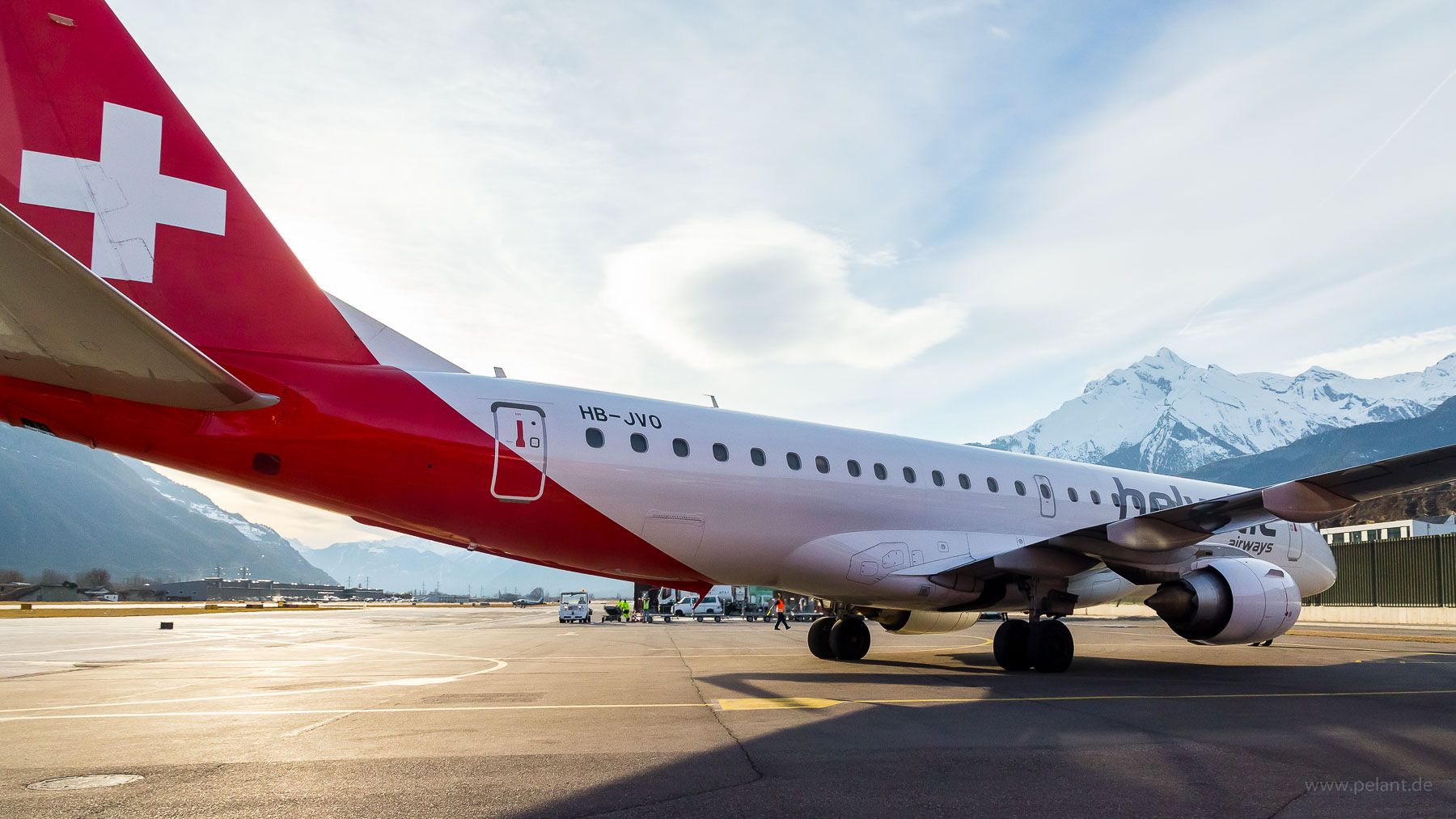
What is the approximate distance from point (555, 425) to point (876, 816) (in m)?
7.74

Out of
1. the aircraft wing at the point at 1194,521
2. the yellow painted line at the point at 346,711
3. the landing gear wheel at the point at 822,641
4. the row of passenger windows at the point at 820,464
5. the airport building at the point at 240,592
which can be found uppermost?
the row of passenger windows at the point at 820,464

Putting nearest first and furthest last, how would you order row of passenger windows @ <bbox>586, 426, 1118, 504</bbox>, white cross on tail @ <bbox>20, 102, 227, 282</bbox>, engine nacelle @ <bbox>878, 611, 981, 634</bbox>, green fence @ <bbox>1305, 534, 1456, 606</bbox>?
white cross on tail @ <bbox>20, 102, 227, 282</bbox>
row of passenger windows @ <bbox>586, 426, 1118, 504</bbox>
engine nacelle @ <bbox>878, 611, 981, 634</bbox>
green fence @ <bbox>1305, 534, 1456, 606</bbox>

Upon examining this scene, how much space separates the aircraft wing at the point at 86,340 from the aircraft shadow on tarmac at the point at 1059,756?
4666 millimetres

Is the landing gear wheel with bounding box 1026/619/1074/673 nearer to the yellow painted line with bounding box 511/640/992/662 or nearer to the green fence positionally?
the yellow painted line with bounding box 511/640/992/662

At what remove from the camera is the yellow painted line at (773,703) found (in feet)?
30.8

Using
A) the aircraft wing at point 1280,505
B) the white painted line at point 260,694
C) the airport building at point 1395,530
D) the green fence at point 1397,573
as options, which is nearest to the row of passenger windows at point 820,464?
the aircraft wing at point 1280,505

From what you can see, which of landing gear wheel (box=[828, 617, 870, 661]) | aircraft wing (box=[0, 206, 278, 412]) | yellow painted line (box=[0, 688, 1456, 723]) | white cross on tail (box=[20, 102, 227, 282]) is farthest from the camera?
landing gear wheel (box=[828, 617, 870, 661])

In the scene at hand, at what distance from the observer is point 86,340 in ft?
23.7

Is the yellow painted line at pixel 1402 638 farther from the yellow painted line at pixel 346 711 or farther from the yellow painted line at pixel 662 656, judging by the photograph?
the yellow painted line at pixel 346 711

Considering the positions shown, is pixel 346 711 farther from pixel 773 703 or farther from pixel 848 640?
pixel 848 640

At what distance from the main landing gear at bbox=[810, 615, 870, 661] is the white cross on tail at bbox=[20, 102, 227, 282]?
38.9 feet

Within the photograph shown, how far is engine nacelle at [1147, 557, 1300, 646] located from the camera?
1363 centimetres

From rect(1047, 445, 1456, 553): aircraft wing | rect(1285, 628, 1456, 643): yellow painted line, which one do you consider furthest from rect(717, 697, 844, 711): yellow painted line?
rect(1285, 628, 1456, 643): yellow painted line

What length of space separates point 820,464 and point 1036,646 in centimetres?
439
